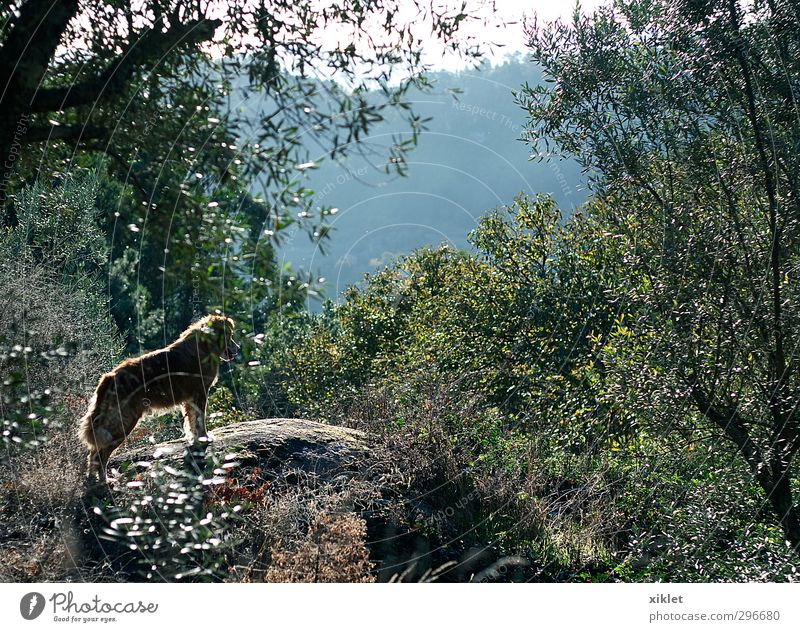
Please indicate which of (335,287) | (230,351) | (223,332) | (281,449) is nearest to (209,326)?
(223,332)

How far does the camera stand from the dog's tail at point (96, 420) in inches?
334

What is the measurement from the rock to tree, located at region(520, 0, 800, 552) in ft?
12.5

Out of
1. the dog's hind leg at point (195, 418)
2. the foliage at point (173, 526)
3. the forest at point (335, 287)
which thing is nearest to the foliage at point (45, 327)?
the forest at point (335, 287)

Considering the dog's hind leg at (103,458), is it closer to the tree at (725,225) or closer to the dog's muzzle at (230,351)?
the dog's muzzle at (230,351)

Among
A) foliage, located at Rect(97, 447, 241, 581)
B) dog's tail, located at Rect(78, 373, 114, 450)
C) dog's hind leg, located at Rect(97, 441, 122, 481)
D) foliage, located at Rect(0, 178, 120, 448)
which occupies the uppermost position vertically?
foliage, located at Rect(0, 178, 120, 448)

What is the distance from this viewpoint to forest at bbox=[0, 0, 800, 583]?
6980mm

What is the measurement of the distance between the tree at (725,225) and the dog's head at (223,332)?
4610 mm

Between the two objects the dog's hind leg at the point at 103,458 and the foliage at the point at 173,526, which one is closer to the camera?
the foliage at the point at 173,526

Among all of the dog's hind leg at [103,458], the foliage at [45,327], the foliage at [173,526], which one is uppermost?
the foliage at [45,327]

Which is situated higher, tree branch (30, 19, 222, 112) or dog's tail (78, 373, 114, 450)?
tree branch (30, 19, 222, 112)

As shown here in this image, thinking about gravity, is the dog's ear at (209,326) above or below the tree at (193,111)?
below

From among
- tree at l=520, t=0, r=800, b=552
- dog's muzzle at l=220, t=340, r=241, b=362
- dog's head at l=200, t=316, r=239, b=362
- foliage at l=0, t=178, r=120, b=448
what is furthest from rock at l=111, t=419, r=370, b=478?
tree at l=520, t=0, r=800, b=552

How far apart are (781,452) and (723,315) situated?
1.60 m

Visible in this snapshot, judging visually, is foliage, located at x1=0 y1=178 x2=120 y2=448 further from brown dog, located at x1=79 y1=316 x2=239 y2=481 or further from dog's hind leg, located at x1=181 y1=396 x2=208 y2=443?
dog's hind leg, located at x1=181 y1=396 x2=208 y2=443
